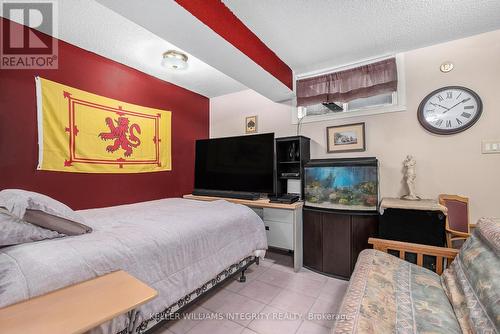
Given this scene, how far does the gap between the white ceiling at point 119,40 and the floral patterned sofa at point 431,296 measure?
2.82 m

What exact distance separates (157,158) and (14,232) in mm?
2187

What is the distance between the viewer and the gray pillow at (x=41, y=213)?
1219 mm

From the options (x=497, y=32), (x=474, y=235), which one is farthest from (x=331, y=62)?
(x=474, y=235)

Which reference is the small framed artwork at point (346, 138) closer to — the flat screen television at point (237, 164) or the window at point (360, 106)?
the window at point (360, 106)

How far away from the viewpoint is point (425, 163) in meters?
2.41

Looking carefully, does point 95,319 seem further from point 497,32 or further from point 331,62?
point 497,32

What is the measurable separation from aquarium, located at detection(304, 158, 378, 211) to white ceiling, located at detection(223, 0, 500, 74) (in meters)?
1.30

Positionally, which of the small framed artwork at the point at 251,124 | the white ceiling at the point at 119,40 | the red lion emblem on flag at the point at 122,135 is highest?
the white ceiling at the point at 119,40

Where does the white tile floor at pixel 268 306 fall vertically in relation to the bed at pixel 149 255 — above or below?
below

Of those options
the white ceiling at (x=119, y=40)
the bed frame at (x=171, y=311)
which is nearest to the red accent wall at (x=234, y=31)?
the white ceiling at (x=119, y=40)

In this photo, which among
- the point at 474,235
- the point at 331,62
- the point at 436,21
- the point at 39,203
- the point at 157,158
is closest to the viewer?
the point at 39,203

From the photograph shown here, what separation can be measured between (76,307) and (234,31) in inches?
85.1

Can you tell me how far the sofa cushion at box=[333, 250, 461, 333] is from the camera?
1.04 metres

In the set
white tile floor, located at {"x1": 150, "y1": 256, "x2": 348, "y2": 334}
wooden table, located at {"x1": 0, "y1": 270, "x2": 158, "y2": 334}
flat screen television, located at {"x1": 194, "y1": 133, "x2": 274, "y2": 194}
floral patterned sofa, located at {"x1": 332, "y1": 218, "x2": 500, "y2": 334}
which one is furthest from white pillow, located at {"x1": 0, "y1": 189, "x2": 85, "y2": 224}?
flat screen television, located at {"x1": 194, "y1": 133, "x2": 274, "y2": 194}
